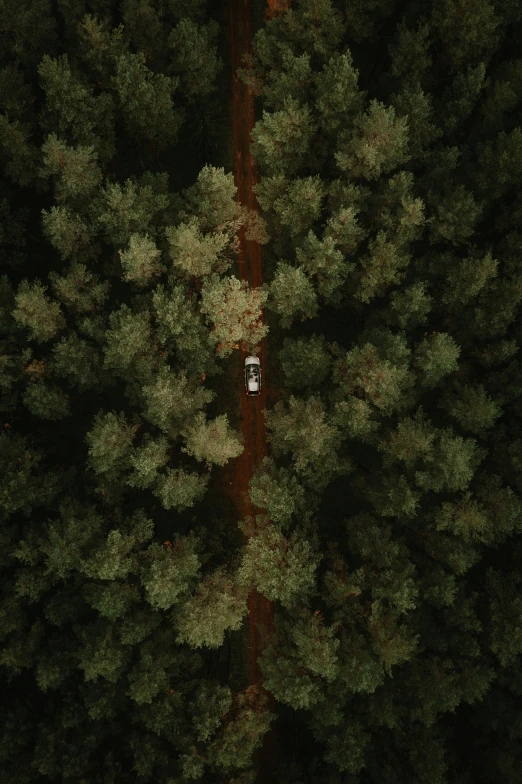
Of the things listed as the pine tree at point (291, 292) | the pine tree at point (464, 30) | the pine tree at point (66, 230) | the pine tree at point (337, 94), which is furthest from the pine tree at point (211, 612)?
the pine tree at point (464, 30)

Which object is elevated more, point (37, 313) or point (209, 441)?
point (37, 313)

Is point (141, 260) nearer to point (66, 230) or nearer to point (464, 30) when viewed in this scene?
point (66, 230)

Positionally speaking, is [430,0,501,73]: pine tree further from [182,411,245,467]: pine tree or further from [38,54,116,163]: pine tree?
[182,411,245,467]: pine tree

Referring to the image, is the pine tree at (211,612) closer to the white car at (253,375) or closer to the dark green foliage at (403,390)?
the dark green foliage at (403,390)

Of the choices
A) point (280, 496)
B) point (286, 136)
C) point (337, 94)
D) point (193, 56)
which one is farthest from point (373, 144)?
point (280, 496)

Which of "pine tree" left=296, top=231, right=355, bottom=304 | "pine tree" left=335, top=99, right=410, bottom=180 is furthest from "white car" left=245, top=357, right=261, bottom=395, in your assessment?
"pine tree" left=335, top=99, right=410, bottom=180

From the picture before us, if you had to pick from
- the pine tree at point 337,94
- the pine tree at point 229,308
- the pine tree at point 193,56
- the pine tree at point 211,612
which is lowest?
the pine tree at point 211,612
